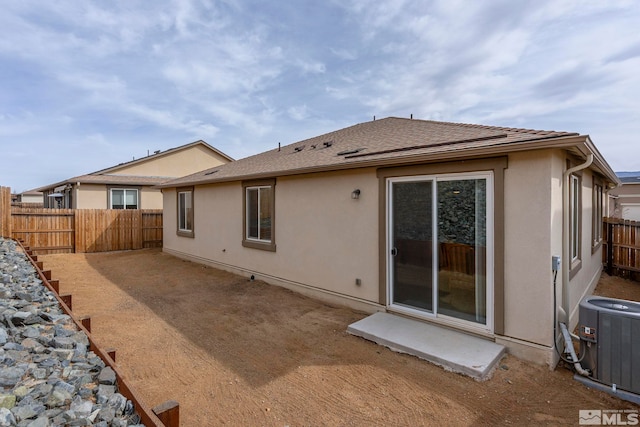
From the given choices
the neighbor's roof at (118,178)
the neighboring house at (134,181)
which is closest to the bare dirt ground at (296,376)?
the neighboring house at (134,181)

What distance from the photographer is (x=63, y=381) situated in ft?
7.46

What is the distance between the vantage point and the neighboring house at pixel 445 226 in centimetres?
398

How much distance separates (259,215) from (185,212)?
4.81 meters

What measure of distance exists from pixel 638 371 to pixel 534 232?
66.0 inches

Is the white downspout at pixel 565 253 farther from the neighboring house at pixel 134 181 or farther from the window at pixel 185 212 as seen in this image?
the neighboring house at pixel 134 181

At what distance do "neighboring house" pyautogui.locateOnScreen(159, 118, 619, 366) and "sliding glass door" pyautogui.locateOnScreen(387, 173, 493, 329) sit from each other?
0.02 meters

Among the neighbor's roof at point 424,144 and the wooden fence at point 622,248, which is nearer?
the neighbor's roof at point 424,144

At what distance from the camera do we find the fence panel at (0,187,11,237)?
11.4 m

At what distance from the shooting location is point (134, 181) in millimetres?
16828

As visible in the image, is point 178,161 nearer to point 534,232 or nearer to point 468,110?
point 468,110

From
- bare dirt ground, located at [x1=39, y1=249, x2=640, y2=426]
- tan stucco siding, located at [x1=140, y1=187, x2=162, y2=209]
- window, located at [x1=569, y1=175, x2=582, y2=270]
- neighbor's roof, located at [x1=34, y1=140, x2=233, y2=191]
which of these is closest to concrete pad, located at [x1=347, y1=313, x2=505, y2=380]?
bare dirt ground, located at [x1=39, y1=249, x2=640, y2=426]

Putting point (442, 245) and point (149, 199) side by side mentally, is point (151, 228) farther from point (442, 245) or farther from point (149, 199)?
point (442, 245)

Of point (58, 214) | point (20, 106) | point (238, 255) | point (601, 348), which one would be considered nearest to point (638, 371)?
point (601, 348)

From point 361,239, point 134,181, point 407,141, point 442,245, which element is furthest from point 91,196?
point 442,245
